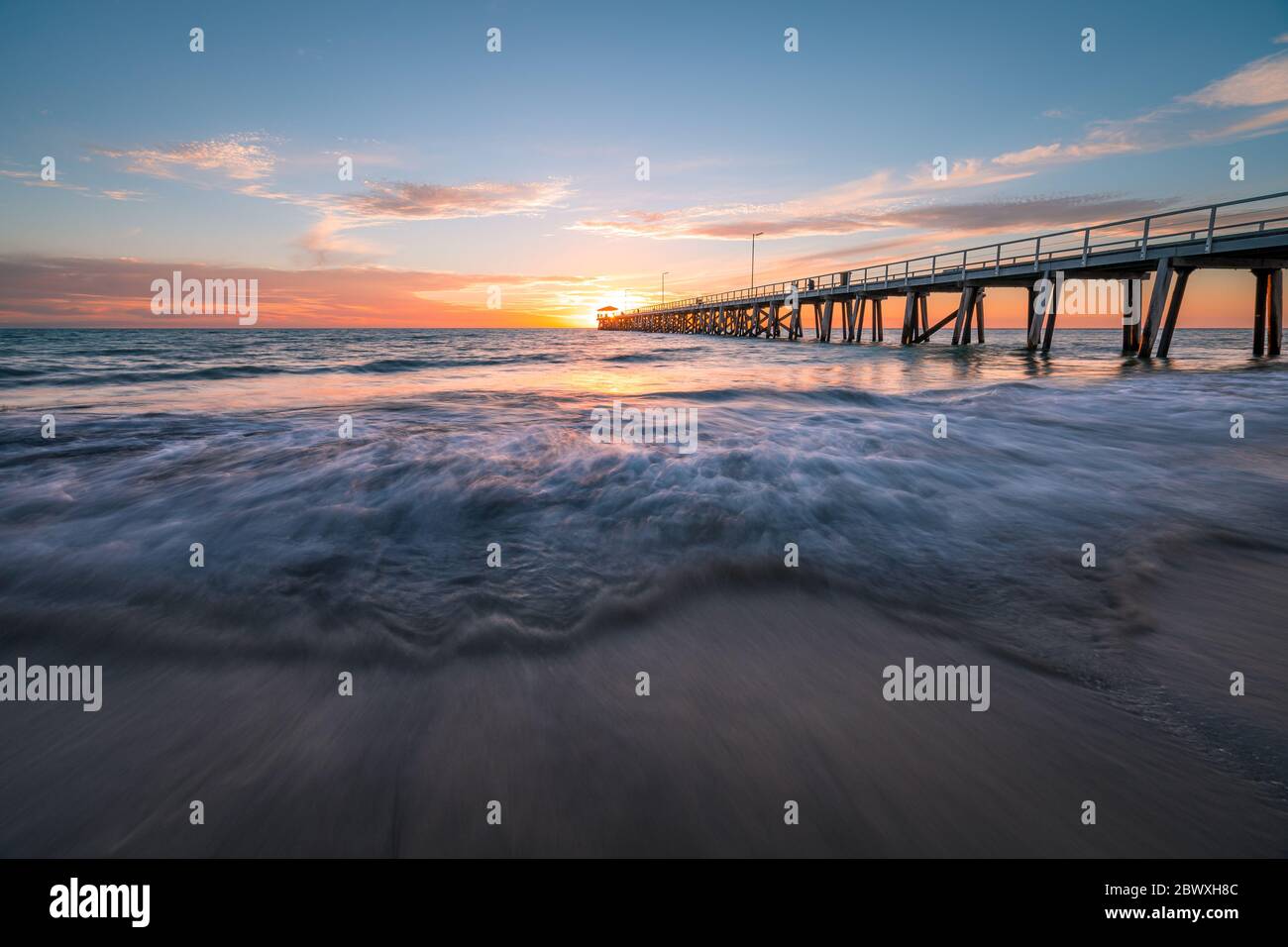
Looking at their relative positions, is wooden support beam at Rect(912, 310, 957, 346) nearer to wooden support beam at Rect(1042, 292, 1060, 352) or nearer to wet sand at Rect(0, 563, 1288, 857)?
wooden support beam at Rect(1042, 292, 1060, 352)

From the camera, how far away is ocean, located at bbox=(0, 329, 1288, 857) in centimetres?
194

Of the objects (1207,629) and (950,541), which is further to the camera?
(950,541)

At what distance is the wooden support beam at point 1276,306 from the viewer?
18.8 meters

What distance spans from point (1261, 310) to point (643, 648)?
100ft

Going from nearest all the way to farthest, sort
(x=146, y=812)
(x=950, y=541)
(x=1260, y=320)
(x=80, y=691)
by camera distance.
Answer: (x=146, y=812) → (x=80, y=691) → (x=950, y=541) → (x=1260, y=320)

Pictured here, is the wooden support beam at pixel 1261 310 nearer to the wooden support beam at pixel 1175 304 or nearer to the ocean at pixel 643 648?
the wooden support beam at pixel 1175 304

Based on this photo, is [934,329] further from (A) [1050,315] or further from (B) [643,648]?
(B) [643,648]

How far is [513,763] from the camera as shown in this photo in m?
2.18

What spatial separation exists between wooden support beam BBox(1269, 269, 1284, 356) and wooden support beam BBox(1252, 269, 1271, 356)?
A: 407mm

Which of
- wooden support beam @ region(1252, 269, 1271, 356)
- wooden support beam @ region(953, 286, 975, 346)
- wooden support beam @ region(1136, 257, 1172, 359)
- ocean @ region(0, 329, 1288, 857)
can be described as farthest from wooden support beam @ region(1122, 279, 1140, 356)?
ocean @ region(0, 329, 1288, 857)

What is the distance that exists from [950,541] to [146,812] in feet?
16.7
